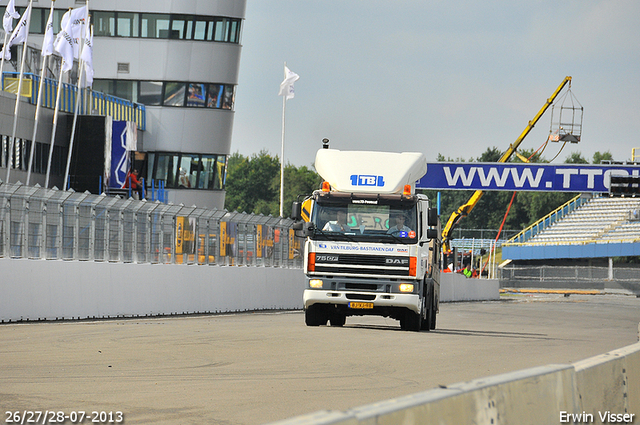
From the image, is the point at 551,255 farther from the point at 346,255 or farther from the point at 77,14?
the point at 346,255

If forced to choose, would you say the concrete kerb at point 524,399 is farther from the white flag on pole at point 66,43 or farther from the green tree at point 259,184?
the green tree at point 259,184

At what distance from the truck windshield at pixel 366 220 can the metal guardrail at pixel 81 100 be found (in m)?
31.7

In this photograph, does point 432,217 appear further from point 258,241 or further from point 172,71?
point 172,71

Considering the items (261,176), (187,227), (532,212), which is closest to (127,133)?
(187,227)

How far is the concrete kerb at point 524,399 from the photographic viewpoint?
390cm

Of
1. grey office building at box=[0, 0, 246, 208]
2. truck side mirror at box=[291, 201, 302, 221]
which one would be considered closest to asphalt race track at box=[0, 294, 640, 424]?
truck side mirror at box=[291, 201, 302, 221]

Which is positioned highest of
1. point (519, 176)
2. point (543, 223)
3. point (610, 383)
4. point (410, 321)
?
point (543, 223)

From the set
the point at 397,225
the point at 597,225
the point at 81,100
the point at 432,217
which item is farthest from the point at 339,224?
the point at 597,225

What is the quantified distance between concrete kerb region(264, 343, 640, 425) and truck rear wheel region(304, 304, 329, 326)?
12617 millimetres

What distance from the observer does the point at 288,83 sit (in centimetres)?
5425

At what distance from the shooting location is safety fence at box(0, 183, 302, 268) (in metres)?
19.5

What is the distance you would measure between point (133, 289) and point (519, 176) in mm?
29987

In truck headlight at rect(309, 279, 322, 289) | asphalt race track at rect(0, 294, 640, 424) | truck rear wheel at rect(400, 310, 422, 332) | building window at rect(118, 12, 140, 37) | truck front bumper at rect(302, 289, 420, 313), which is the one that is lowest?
asphalt race track at rect(0, 294, 640, 424)

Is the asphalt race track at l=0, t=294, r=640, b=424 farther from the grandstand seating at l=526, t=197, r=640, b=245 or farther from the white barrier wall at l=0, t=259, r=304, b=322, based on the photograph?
the grandstand seating at l=526, t=197, r=640, b=245
